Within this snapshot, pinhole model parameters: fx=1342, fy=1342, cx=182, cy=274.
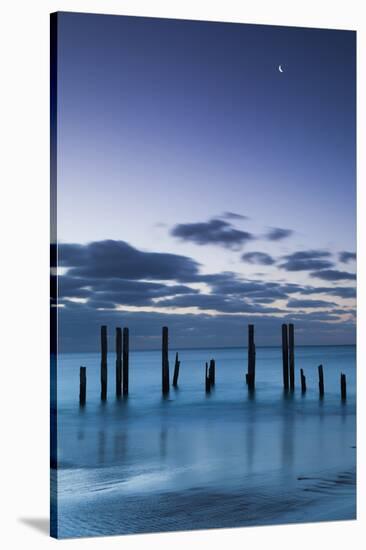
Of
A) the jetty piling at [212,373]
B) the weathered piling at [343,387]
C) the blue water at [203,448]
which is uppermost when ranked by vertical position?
the jetty piling at [212,373]

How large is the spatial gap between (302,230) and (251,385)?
4.38ft

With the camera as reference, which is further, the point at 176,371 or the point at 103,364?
the point at 176,371

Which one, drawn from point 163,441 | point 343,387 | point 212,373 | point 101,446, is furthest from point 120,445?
point 343,387

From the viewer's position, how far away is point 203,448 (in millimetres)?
10398

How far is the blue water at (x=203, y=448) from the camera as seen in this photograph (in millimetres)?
9992

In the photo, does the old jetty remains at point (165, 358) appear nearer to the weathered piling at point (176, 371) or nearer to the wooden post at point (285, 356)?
the weathered piling at point (176, 371)

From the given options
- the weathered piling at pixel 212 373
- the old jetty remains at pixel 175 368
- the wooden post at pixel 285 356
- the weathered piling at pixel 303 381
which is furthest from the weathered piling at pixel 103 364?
the weathered piling at pixel 303 381

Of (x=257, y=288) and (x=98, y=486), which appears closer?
(x=98, y=486)

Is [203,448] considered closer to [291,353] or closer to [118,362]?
[118,362]

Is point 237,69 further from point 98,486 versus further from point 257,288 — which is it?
point 98,486

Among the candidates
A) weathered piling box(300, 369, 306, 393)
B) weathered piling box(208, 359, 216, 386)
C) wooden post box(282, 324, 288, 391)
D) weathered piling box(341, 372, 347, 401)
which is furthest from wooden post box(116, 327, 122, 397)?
weathered piling box(341, 372, 347, 401)

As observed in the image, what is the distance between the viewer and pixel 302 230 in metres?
11.0

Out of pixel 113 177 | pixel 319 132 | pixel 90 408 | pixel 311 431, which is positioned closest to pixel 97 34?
pixel 113 177

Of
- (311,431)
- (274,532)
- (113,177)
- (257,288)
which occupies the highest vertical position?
(113,177)
